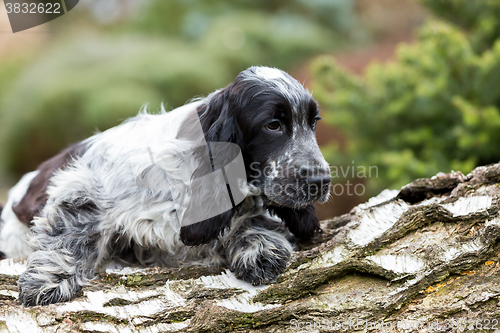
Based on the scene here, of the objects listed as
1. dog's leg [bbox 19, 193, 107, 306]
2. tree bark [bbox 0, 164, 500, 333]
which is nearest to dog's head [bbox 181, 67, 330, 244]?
tree bark [bbox 0, 164, 500, 333]

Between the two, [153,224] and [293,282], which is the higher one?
[153,224]

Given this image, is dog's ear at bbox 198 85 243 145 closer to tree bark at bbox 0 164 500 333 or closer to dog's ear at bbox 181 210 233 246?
dog's ear at bbox 181 210 233 246

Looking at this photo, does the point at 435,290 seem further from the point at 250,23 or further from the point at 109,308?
the point at 250,23

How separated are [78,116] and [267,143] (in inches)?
355

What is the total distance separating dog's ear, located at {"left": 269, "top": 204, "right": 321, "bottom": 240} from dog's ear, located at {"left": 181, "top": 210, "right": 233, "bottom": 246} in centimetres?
53

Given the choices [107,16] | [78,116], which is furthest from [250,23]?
[107,16]

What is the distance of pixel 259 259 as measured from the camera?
3.26m

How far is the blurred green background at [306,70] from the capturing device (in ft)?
17.6

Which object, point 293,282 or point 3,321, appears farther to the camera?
point 293,282

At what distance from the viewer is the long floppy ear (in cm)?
329

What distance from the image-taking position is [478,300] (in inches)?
111

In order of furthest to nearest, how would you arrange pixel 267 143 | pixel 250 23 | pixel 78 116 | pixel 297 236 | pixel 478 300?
pixel 250 23
pixel 78 116
pixel 297 236
pixel 267 143
pixel 478 300

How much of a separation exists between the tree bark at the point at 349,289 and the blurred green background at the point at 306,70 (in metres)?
1.95

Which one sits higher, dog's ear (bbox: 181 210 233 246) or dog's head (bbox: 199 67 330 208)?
dog's head (bbox: 199 67 330 208)
